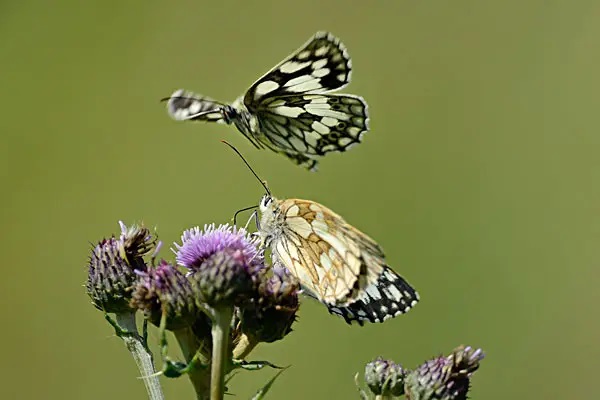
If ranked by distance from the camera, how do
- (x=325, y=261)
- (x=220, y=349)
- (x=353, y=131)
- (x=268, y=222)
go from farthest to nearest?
(x=353, y=131) → (x=268, y=222) → (x=325, y=261) → (x=220, y=349)

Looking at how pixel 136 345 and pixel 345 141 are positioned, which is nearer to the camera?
pixel 136 345

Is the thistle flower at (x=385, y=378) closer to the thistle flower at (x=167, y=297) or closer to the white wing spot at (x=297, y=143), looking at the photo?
the thistle flower at (x=167, y=297)

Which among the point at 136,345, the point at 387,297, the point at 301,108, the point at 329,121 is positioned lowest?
the point at 387,297

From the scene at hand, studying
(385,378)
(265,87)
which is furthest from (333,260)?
(265,87)

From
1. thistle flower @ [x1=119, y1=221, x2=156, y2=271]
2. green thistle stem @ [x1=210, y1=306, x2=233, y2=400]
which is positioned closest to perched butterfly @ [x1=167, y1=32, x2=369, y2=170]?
thistle flower @ [x1=119, y1=221, x2=156, y2=271]

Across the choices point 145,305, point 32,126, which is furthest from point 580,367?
point 32,126

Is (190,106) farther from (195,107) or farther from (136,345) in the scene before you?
(136,345)

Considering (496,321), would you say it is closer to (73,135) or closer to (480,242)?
(480,242)

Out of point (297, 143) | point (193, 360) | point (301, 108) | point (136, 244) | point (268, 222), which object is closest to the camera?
point (193, 360)
